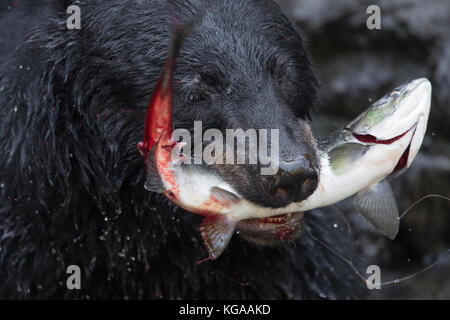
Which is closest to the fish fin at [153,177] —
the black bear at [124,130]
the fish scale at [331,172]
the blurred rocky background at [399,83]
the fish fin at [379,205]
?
the fish scale at [331,172]

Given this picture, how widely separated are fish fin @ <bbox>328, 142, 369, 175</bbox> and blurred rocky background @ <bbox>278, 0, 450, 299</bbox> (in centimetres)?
231

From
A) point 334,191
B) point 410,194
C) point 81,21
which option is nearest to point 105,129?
point 81,21

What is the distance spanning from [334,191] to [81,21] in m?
1.22

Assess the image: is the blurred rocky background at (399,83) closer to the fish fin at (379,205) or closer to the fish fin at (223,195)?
the fish fin at (379,205)

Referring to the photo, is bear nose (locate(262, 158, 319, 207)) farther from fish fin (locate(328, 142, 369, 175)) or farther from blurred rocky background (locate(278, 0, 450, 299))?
blurred rocky background (locate(278, 0, 450, 299))

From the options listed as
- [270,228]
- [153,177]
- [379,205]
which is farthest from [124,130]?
[379,205]

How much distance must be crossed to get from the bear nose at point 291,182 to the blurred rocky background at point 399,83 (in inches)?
95.8

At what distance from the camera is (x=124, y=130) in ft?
10.7

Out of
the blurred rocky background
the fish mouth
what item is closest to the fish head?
the fish mouth

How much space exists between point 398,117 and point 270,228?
61 centimetres

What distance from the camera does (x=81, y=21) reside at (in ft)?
10.8

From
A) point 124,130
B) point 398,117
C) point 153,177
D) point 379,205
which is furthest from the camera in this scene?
point 124,130

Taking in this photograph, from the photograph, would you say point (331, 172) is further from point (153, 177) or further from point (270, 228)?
point (153, 177)

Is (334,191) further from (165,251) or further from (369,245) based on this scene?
(369,245)
